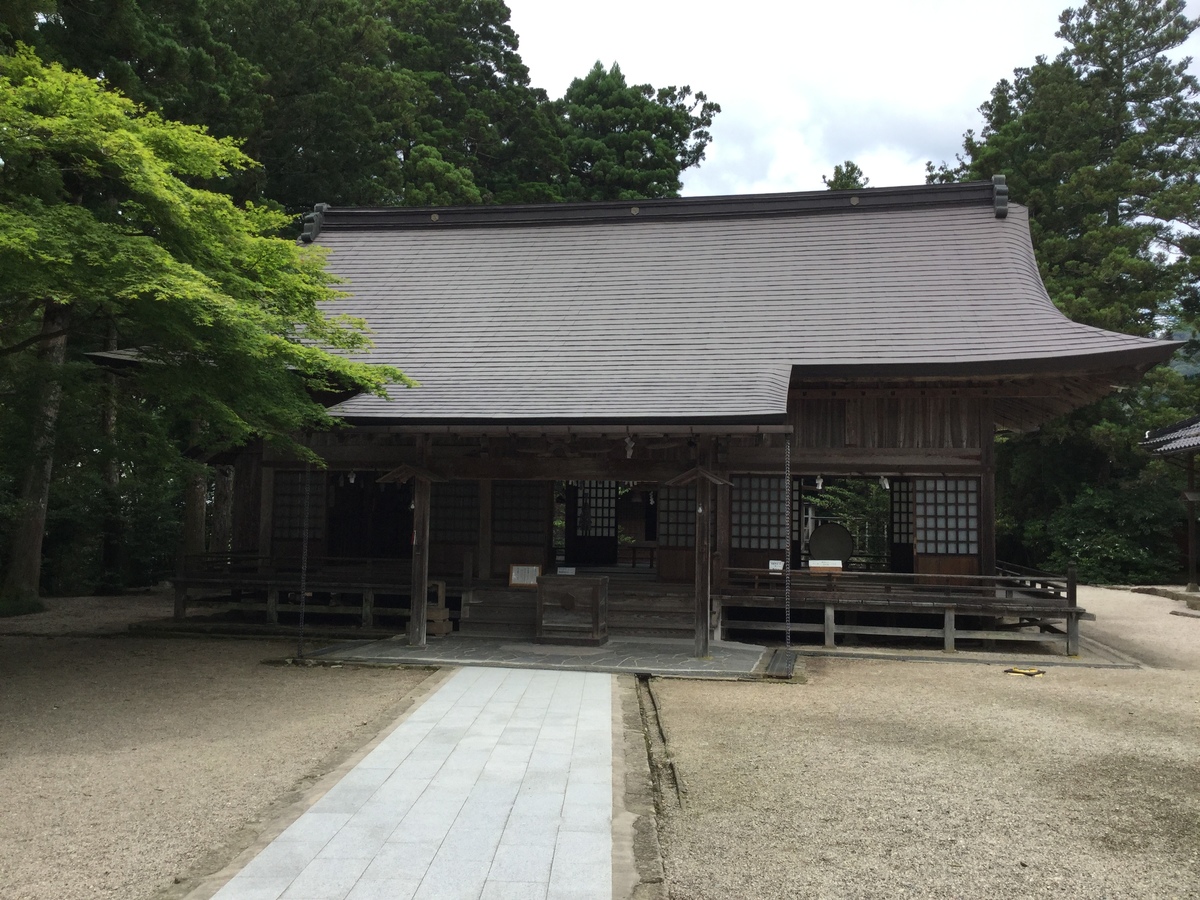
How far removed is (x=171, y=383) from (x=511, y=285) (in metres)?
8.09

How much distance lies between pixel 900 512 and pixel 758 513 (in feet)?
10.5

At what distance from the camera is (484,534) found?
14227 mm

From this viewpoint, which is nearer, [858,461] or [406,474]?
[406,474]

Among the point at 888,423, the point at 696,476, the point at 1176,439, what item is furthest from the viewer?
the point at 1176,439

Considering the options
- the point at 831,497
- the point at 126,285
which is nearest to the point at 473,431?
the point at 126,285

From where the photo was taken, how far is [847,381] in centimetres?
1298

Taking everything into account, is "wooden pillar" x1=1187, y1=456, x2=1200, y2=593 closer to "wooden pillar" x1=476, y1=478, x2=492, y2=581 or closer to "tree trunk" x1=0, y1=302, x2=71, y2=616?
"wooden pillar" x1=476, y1=478, x2=492, y2=581

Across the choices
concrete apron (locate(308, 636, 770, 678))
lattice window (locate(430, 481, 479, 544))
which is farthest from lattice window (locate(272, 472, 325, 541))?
concrete apron (locate(308, 636, 770, 678))

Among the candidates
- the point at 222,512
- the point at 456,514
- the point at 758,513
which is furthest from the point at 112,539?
the point at 758,513

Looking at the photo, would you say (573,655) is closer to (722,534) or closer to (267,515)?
(722,534)

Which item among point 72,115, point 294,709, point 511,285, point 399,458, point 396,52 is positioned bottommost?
point 294,709

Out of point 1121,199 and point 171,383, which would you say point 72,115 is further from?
point 1121,199

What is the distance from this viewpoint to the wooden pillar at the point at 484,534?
1420cm

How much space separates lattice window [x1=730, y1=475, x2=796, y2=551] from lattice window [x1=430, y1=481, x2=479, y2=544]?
13.9ft
